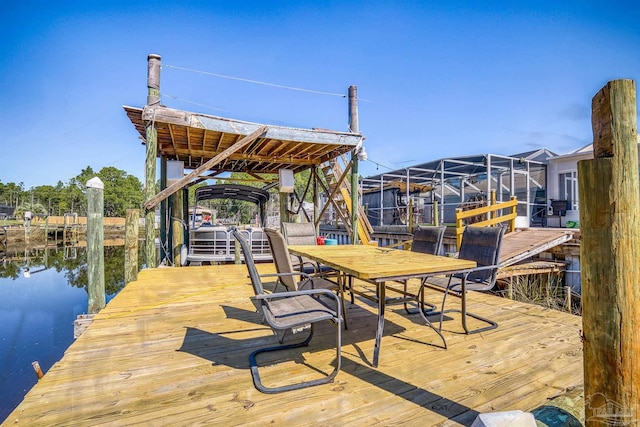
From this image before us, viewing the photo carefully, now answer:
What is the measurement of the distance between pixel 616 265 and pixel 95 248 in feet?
18.0

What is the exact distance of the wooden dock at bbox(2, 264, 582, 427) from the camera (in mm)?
1842

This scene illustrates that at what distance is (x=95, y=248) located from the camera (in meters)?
4.47

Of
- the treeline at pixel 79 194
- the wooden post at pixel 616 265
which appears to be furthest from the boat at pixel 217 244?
the treeline at pixel 79 194

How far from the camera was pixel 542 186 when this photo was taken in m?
14.5

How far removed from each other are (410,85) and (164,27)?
11.9m

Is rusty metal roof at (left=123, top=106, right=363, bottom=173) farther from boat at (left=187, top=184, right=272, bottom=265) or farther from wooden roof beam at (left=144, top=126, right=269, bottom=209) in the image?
boat at (left=187, top=184, right=272, bottom=265)

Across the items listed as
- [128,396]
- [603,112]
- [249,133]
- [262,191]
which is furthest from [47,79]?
[603,112]

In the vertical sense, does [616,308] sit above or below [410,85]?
below

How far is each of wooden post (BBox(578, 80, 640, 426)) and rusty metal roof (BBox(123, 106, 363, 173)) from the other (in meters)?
5.76

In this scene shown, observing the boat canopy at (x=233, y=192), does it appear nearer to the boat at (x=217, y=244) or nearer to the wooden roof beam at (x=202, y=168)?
the boat at (x=217, y=244)

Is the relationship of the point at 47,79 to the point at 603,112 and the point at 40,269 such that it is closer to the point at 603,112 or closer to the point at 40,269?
the point at 40,269

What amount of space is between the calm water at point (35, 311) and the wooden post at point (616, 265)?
22.3 feet

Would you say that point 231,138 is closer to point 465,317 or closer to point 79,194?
point 465,317

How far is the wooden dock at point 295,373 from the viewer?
72.5 inches
